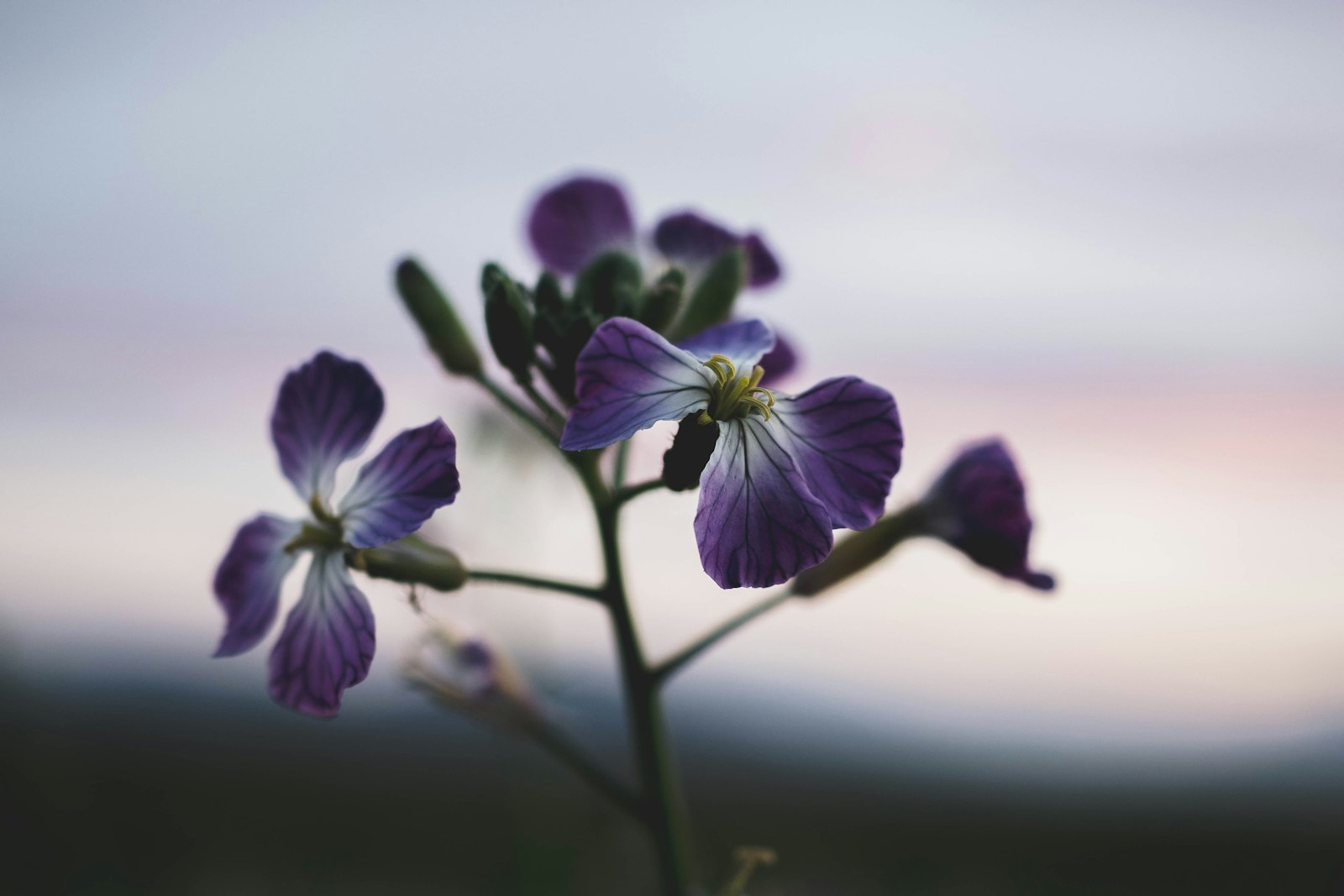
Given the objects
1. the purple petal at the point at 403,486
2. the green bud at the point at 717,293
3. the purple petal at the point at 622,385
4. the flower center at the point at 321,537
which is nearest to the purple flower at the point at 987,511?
the green bud at the point at 717,293

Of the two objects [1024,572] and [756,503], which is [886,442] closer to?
[756,503]

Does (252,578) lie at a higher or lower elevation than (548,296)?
lower

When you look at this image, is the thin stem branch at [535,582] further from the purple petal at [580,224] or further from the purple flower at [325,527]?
the purple petal at [580,224]

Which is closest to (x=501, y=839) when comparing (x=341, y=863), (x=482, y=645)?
(x=341, y=863)

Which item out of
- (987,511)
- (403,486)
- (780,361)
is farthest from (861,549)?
(403,486)

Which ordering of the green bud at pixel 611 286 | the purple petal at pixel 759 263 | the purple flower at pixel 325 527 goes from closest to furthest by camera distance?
the purple flower at pixel 325 527 → the green bud at pixel 611 286 → the purple petal at pixel 759 263

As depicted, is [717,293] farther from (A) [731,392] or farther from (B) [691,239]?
(A) [731,392]

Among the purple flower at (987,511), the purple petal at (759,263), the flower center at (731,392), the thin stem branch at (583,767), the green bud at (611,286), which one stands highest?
the purple petal at (759,263)
